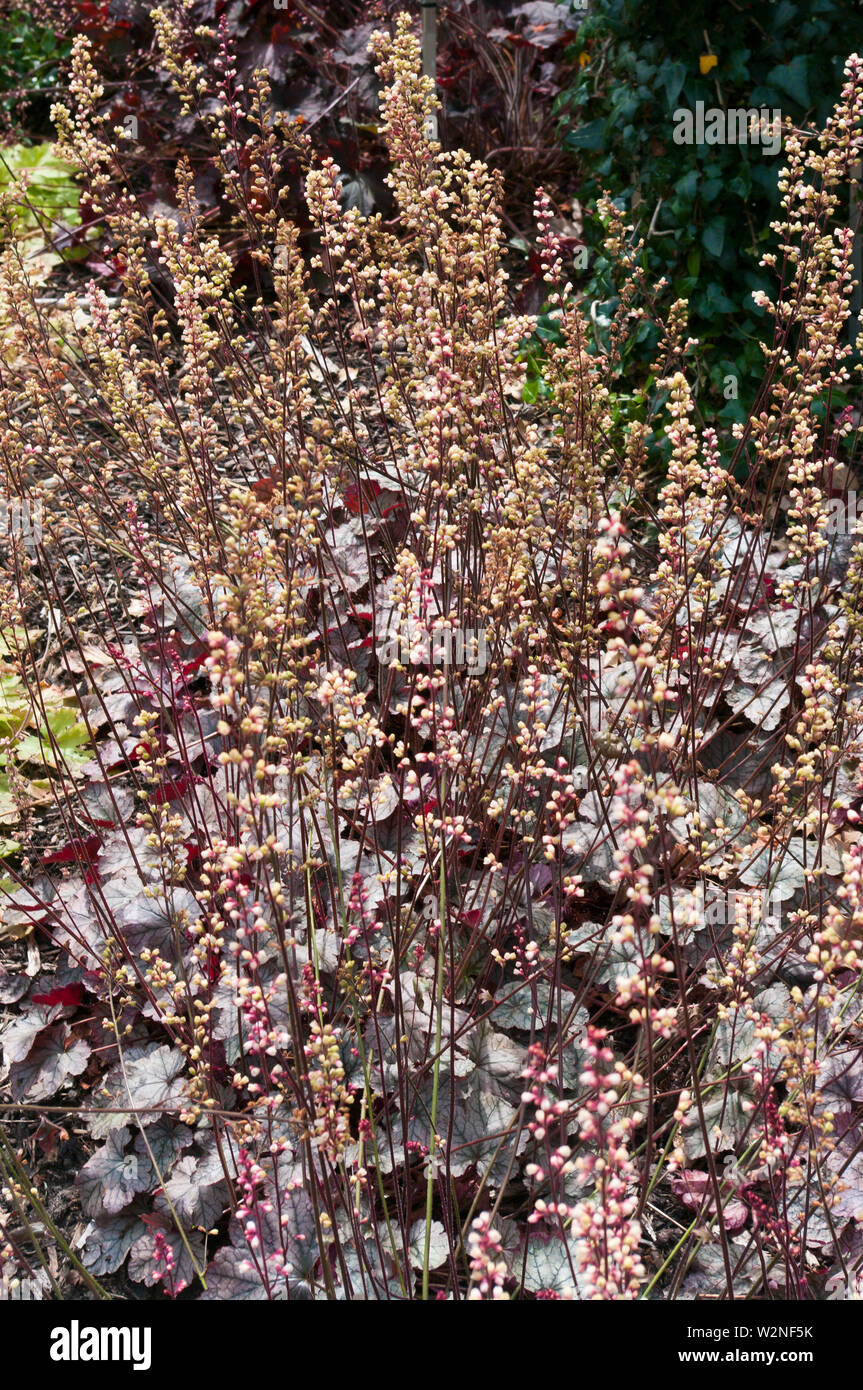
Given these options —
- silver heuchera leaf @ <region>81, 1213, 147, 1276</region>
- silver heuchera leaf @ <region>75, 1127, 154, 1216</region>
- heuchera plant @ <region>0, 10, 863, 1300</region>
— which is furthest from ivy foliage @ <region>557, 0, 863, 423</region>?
silver heuchera leaf @ <region>81, 1213, 147, 1276</region>

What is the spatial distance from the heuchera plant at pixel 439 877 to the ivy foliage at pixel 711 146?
0.97 meters

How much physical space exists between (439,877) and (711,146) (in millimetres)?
2939

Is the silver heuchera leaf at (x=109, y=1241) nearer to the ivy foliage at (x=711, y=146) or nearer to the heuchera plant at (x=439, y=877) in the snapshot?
the heuchera plant at (x=439, y=877)

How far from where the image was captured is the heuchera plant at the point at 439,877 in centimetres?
185

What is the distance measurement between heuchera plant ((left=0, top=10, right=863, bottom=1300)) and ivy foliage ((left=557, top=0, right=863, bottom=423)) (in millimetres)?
970

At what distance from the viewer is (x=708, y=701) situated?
2.91 metres

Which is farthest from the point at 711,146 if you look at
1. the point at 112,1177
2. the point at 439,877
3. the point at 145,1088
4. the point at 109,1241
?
the point at 109,1241

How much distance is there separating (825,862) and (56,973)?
1.84 meters

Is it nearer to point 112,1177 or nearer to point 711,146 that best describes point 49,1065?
point 112,1177

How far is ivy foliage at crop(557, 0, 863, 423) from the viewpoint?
3.80 meters

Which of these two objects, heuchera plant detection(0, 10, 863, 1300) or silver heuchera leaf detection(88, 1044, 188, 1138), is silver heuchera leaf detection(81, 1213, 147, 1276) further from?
silver heuchera leaf detection(88, 1044, 188, 1138)
